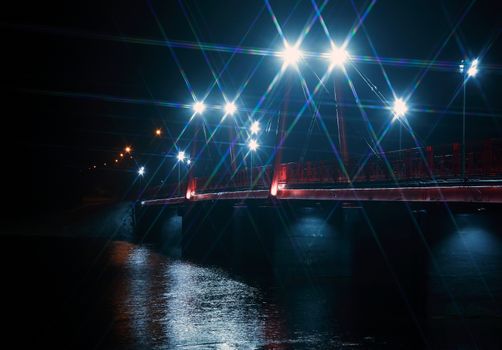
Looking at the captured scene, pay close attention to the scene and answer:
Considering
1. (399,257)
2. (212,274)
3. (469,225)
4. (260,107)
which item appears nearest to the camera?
(469,225)

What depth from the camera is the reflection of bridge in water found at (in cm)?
1420

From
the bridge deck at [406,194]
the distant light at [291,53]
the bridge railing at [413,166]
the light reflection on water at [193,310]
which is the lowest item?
the light reflection on water at [193,310]

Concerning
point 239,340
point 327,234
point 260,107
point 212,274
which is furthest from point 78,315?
point 260,107

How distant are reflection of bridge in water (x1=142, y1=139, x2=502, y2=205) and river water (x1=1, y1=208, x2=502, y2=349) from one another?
13.8 ft

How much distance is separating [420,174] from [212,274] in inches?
682

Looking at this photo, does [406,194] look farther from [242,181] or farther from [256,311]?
[242,181]

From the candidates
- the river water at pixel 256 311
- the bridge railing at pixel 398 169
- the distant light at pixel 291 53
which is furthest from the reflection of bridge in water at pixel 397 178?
the distant light at pixel 291 53

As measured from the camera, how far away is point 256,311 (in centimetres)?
2122

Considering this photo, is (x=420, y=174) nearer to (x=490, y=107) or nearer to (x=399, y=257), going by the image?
(x=399, y=257)

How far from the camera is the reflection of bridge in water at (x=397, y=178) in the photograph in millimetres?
14203

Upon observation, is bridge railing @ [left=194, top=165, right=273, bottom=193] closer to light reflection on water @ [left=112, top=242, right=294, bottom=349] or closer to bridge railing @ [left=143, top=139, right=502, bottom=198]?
bridge railing @ [left=143, top=139, right=502, bottom=198]

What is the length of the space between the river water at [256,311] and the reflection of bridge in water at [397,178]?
13.8 ft

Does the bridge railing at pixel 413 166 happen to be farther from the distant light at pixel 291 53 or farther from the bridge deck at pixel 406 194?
the distant light at pixel 291 53

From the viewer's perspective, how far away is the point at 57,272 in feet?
105
